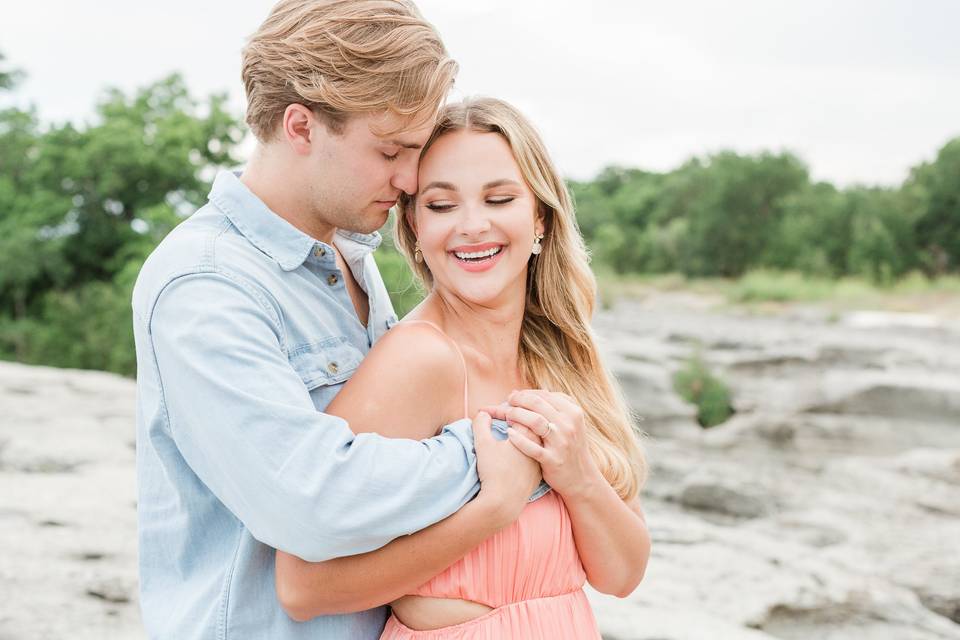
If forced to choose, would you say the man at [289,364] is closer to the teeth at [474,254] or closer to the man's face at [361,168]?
Answer: the man's face at [361,168]

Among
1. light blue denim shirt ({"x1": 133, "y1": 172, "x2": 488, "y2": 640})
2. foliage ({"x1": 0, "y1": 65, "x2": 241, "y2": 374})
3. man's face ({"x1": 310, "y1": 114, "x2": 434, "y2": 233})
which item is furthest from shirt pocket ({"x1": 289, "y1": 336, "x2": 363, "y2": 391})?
foliage ({"x1": 0, "y1": 65, "x2": 241, "y2": 374})

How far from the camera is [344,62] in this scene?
205 cm

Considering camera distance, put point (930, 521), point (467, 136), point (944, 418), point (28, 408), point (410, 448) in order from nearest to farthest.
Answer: point (410, 448) < point (467, 136) < point (930, 521) < point (28, 408) < point (944, 418)

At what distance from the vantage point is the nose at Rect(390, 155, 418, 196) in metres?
2.25

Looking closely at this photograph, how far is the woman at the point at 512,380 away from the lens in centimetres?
205

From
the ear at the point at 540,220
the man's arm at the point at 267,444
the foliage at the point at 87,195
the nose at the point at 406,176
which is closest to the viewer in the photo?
the man's arm at the point at 267,444

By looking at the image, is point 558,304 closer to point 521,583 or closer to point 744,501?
point 521,583

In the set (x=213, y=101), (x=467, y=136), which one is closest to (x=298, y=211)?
(x=467, y=136)

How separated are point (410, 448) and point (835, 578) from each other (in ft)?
12.5

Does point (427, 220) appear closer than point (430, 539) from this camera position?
No

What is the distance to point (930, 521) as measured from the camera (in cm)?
695

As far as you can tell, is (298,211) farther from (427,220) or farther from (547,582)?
(547,582)

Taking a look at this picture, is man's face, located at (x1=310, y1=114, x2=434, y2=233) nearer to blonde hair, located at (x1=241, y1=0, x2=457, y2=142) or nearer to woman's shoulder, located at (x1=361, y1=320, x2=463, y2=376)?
blonde hair, located at (x1=241, y1=0, x2=457, y2=142)

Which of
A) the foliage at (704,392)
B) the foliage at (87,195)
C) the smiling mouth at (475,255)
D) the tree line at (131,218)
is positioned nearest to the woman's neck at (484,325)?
the smiling mouth at (475,255)
